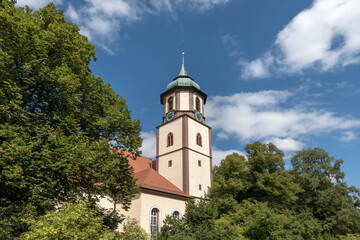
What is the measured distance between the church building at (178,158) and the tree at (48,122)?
881cm

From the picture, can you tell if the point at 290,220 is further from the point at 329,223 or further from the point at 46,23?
the point at 46,23

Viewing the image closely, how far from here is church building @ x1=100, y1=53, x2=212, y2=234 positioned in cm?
2155

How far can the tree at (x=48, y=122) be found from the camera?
9.39 m

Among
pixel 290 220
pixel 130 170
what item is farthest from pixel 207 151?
pixel 130 170

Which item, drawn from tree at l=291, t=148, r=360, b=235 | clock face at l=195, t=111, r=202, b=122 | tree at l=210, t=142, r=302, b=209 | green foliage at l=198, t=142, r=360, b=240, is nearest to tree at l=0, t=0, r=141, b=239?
green foliage at l=198, t=142, r=360, b=240

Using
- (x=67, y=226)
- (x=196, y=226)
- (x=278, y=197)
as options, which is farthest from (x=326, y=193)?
(x=67, y=226)

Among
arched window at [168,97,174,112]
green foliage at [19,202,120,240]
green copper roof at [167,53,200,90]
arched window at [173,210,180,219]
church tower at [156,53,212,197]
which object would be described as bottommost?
green foliage at [19,202,120,240]

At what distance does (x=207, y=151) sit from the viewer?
2800cm

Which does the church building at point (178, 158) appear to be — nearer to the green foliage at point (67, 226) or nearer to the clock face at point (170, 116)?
the clock face at point (170, 116)

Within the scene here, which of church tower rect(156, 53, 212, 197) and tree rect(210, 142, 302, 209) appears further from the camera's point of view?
church tower rect(156, 53, 212, 197)

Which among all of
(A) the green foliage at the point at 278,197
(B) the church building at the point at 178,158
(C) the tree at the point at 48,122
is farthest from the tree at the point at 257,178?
(C) the tree at the point at 48,122

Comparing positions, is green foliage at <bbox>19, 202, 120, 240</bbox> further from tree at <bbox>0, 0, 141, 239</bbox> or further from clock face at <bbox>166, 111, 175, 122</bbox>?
clock face at <bbox>166, 111, 175, 122</bbox>

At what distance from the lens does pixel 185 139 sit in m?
26.0

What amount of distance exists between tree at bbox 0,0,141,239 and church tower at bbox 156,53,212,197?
1262cm
